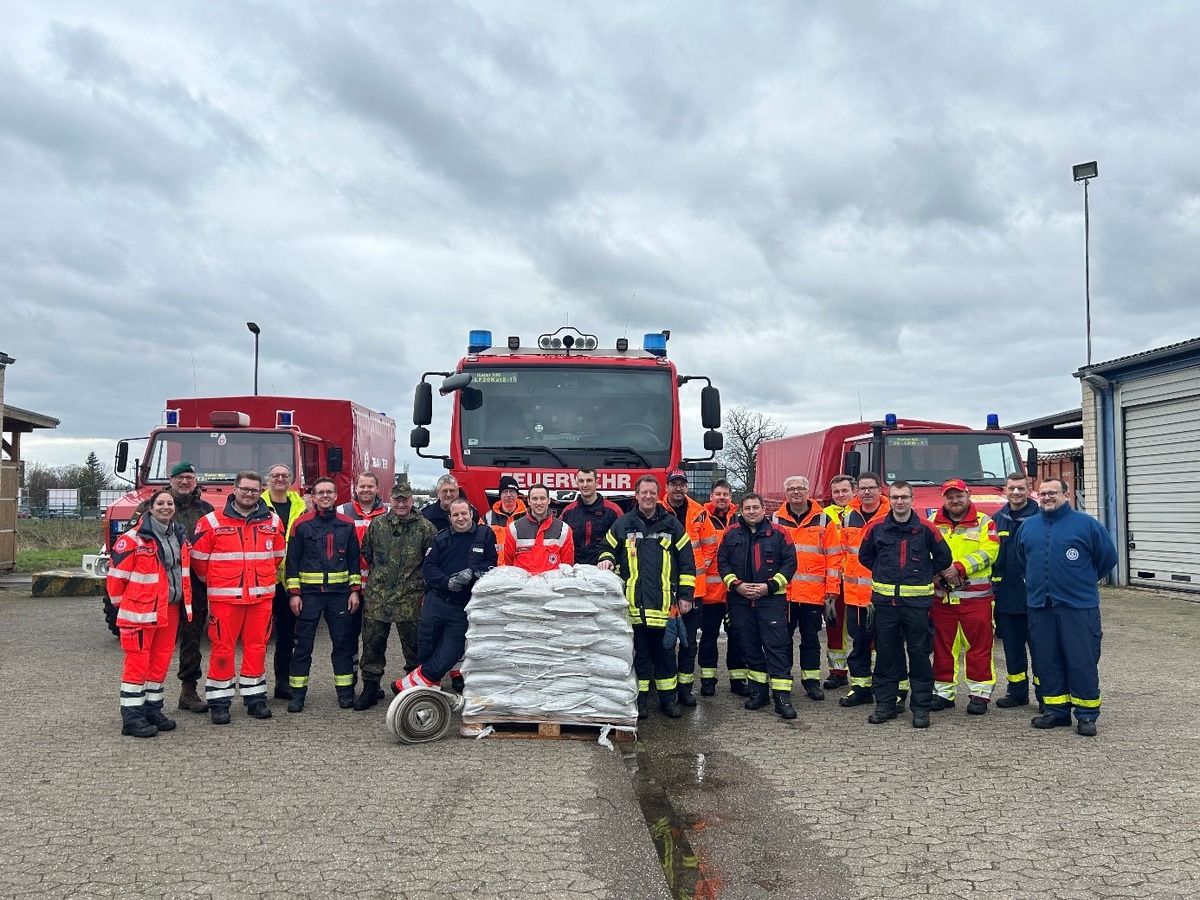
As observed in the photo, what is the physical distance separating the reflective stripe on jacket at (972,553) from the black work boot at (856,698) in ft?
3.14

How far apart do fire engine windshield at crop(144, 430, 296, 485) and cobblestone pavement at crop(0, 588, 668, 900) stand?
404 centimetres

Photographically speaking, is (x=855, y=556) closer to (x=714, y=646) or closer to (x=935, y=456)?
(x=714, y=646)

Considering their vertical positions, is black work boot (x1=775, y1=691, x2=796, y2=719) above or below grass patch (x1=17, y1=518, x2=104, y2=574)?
below

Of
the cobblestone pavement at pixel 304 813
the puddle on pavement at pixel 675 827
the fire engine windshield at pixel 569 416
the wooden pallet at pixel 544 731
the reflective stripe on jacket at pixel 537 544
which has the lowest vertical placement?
the puddle on pavement at pixel 675 827

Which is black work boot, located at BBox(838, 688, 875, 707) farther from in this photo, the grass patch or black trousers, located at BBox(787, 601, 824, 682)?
the grass patch

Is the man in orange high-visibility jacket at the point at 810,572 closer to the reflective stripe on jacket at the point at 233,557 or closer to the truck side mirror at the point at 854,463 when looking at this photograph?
the reflective stripe on jacket at the point at 233,557

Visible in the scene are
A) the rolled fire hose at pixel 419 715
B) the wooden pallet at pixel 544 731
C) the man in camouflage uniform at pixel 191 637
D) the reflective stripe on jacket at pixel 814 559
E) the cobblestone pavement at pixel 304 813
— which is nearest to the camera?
the cobblestone pavement at pixel 304 813

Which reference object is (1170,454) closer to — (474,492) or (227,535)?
(474,492)

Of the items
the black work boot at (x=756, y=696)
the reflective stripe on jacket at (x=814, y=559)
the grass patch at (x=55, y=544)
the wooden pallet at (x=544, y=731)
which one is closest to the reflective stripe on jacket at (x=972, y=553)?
the reflective stripe on jacket at (x=814, y=559)

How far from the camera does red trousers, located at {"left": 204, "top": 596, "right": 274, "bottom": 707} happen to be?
666cm

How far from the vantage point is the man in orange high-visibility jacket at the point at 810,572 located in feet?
24.6

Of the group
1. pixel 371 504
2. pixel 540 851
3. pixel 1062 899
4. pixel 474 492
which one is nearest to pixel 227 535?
pixel 371 504

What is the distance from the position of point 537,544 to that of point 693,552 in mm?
1224

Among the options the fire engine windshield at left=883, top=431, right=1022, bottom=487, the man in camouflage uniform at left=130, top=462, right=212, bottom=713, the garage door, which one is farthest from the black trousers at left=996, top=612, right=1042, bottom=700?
the garage door
